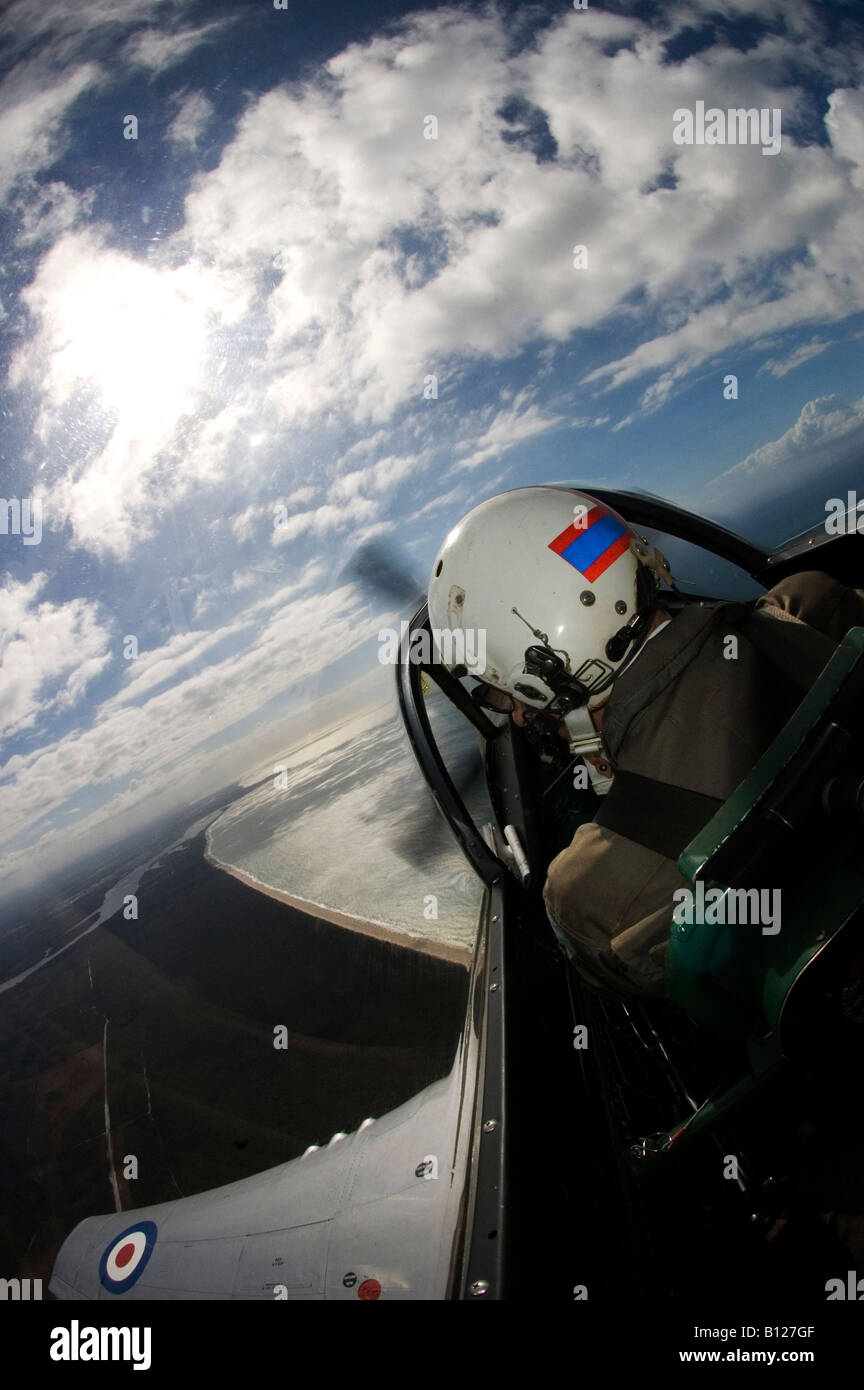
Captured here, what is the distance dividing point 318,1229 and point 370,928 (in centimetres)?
152

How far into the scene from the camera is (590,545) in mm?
1629

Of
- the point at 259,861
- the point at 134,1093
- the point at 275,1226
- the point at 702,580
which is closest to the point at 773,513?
the point at 702,580

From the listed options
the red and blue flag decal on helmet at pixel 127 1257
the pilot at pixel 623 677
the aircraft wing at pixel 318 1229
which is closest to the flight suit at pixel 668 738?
the pilot at pixel 623 677

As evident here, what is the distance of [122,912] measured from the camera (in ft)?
22.7

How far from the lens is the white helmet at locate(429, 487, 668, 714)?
1598mm

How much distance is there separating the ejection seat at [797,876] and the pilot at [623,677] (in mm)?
173

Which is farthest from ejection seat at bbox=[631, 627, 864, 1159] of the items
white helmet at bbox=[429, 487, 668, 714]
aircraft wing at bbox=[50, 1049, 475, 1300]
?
aircraft wing at bbox=[50, 1049, 475, 1300]

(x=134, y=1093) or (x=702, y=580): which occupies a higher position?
(x=702, y=580)

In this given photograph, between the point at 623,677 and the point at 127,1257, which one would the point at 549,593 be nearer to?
the point at 623,677

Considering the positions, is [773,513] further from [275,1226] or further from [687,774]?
[275,1226]

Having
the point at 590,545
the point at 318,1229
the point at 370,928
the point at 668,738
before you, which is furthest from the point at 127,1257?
the point at 590,545

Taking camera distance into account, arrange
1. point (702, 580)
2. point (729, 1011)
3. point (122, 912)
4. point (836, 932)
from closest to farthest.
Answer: point (836, 932), point (729, 1011), point (702, 580), point (122, 912)

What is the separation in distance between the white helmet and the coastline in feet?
4.88
